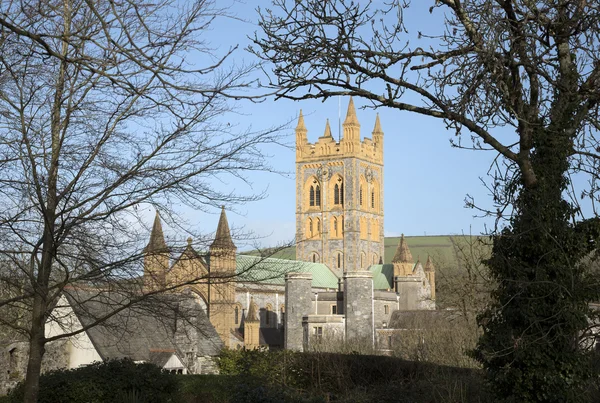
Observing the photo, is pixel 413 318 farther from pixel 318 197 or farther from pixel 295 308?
pixel 318 197

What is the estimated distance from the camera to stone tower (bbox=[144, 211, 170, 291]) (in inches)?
400

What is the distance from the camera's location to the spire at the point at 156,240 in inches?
399

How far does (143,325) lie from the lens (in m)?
14.1

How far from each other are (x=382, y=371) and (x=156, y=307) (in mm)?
10916

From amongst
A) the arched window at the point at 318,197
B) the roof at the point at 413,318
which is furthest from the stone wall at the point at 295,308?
the arched window at the point at 318,197

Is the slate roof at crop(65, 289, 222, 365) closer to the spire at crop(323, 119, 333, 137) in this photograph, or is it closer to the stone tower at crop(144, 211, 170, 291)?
the stone tower at crop(144, 211, 170, 291)

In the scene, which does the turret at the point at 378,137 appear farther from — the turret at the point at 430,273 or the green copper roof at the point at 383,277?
the turret at the point at 430,273

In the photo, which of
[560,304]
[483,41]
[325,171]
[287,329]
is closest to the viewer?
[483,41]

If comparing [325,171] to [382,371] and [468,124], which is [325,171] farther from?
[468,124]

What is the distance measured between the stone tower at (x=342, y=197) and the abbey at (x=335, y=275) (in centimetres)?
11

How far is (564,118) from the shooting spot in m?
8.04

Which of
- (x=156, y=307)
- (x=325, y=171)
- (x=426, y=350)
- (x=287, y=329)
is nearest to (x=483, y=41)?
(x=156, y=307)

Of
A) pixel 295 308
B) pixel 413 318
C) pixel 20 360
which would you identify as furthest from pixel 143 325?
pixel 295 308

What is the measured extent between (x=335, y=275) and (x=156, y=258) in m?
72.1
